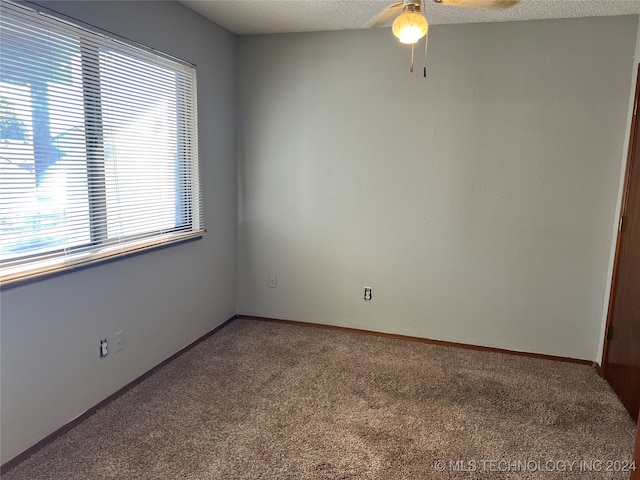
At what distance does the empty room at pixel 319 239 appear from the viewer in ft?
6.70

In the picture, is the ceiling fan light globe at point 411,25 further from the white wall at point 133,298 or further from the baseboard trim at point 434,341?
the baseboard trim at point 434,341

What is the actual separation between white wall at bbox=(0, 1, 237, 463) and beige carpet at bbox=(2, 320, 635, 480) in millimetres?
174

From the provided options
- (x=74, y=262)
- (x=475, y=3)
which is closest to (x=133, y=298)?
(x=74, y=262)

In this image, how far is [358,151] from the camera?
3416 mm

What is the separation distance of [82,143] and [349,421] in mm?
2008

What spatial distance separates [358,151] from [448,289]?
1.28 m

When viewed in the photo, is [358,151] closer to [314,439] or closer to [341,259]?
[341,259]

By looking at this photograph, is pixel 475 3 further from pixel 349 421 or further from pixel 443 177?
pixel 349 421

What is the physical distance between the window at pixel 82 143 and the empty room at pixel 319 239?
0.5 inches

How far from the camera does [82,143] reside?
222 cm

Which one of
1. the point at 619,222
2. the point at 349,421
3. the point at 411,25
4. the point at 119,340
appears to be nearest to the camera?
the point at 411,25

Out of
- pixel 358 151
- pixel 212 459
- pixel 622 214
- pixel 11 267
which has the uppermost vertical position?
pixel 358 151

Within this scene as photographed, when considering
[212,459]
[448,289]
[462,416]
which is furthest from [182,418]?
[448,289]

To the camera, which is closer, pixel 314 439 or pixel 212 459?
pixel 212 459
